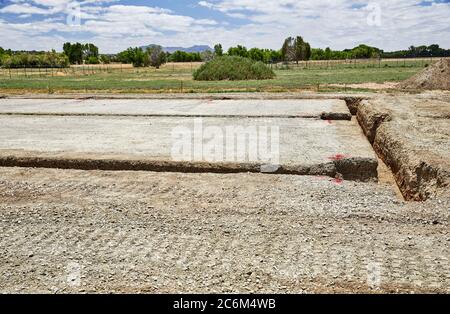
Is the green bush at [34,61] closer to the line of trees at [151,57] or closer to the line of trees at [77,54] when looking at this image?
the line of trees at [151,57]

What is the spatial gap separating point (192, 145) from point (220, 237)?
556cm

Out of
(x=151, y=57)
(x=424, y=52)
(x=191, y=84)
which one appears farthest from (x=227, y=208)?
(x=424, y=52)

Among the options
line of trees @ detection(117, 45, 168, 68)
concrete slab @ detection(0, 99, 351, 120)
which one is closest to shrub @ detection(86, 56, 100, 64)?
line of trees @ detection(117, 45, 168, 68)

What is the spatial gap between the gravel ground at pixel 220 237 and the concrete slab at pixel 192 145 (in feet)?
3.73

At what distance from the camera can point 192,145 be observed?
11070mm

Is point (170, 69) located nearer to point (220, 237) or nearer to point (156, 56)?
point (156, 56)

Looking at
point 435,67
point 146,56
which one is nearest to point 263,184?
point 435,67

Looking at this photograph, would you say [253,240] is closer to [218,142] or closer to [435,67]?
[218,142]

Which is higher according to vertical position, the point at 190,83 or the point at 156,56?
the point at 156,56

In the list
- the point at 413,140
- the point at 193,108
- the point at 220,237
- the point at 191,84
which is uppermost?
the point at 191,84

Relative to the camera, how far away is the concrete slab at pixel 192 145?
30.3ft

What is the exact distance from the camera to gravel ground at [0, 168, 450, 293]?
4.64 metres

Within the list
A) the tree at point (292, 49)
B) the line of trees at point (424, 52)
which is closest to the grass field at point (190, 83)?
the tree at point (292, 49)
